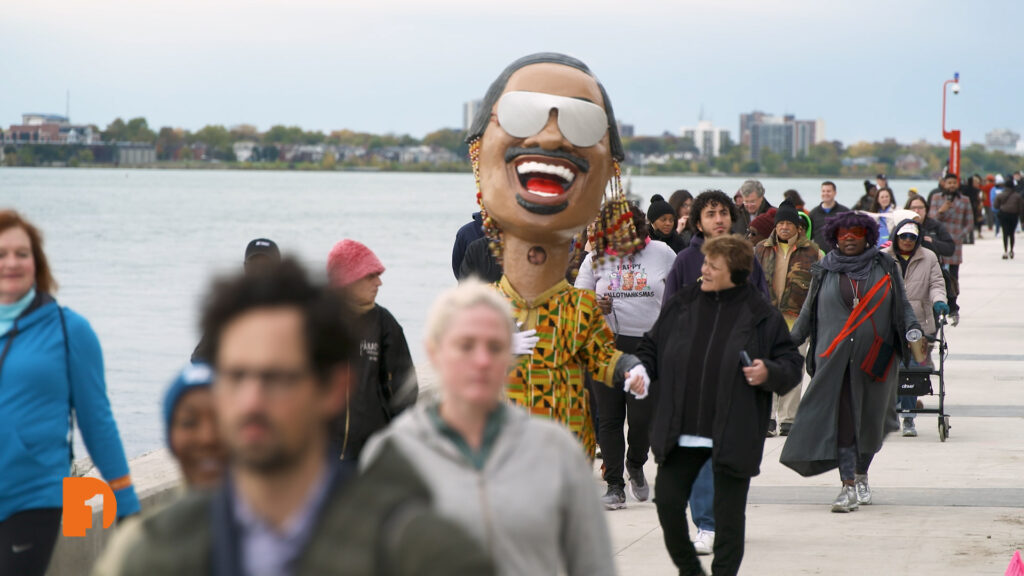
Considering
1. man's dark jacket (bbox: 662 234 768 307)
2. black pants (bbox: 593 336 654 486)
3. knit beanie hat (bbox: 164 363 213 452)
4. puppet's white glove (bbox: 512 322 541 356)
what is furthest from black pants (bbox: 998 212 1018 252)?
knit beanie hat (bbox: 164 363 213 452)

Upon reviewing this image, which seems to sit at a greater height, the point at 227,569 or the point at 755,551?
the point at 227,569

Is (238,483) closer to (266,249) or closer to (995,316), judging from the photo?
(266,249)

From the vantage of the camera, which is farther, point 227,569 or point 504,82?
point 504,82

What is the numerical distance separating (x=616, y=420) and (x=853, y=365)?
4.62 feet

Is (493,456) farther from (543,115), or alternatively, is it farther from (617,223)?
(617,223)

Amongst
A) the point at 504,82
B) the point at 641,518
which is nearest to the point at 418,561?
the point at 504,82

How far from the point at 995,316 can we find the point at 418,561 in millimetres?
17846

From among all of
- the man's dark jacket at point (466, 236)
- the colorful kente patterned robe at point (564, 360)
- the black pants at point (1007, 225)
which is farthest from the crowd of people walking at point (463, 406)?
the black pants at point (1007, 225)

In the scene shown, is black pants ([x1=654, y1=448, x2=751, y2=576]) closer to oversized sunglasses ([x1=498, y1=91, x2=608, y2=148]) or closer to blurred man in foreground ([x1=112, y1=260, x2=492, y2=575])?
oversized sunglasses ([x1=498, y1=91, x2=608, y2=148])

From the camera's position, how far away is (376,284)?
5922 mm

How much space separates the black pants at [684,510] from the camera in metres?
6.09

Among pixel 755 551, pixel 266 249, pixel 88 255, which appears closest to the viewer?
pixel 266 249

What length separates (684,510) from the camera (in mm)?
6137

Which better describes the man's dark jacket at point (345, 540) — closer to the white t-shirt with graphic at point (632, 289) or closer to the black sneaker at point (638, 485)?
the white t-shirt with graphic at point (632, 289)
